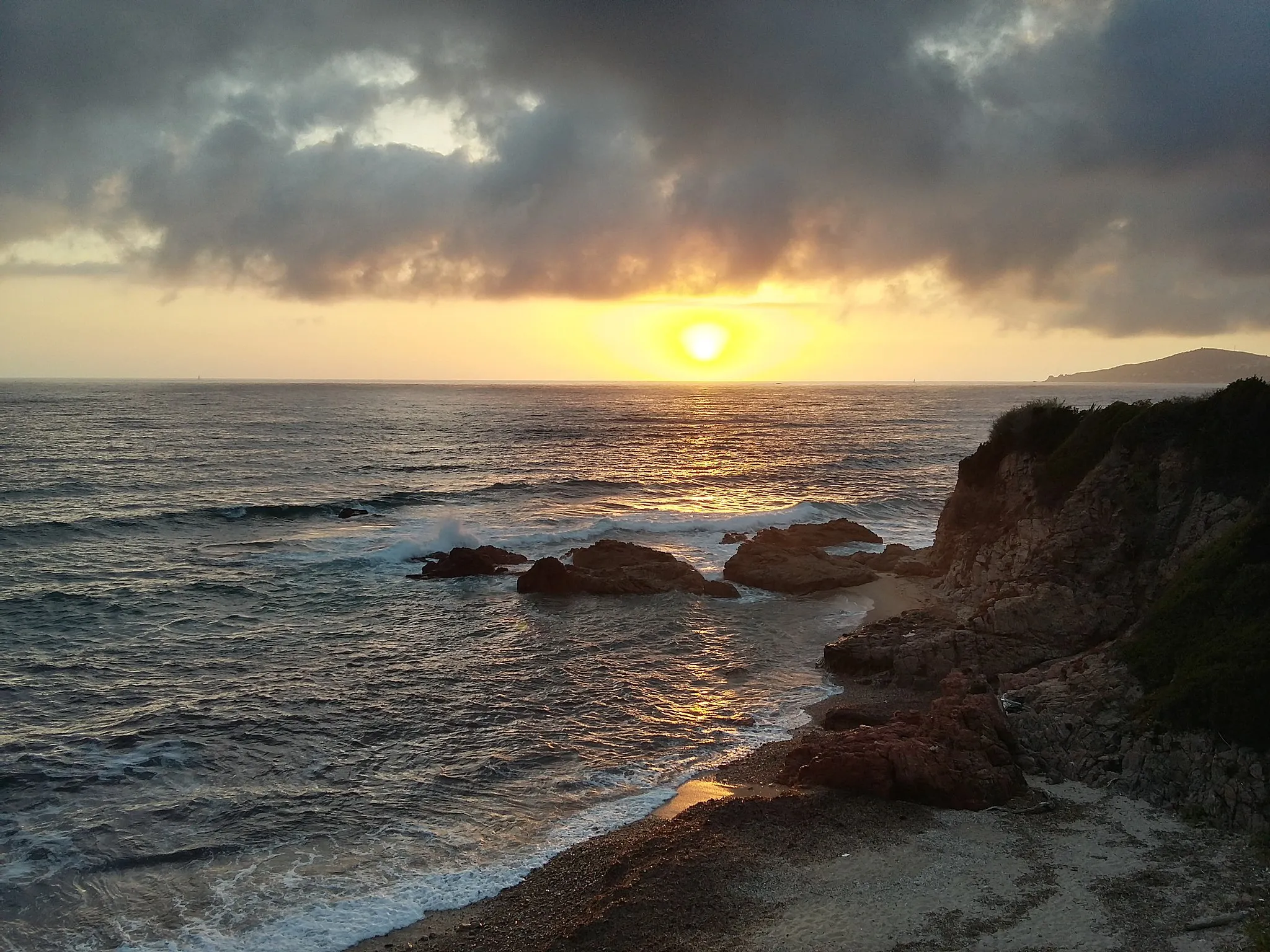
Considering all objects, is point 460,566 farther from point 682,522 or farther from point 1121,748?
point 1121,748

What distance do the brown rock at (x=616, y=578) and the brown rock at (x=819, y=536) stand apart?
5783 mm

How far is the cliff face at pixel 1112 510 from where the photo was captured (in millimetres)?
18625

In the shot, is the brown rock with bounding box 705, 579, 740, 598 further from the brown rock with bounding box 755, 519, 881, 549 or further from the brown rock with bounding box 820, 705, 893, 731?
the brown rock with bounding box 820, 705, 893, 731

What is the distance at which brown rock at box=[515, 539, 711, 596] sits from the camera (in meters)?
31.1

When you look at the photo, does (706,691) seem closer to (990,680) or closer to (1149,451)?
(990,680)

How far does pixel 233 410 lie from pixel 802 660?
141m

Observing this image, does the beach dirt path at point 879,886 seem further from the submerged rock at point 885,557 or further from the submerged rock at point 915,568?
the submerged rock at point 885,557

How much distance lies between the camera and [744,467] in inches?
2921

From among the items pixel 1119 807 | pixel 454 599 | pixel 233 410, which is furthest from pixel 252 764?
pixel 233 410

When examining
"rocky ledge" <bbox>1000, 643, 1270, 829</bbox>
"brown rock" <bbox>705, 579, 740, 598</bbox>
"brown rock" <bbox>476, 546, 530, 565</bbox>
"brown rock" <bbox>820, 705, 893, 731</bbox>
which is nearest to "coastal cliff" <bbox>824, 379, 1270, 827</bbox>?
"rocky ledge" <bbox>1000, 643, 1270, 829</bbox>

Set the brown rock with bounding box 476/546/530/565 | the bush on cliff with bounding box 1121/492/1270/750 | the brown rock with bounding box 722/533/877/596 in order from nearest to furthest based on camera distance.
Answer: the bush on cliff with bounding box 1121/492/1270/750
the brown rock with bounding box 722/533/877/596
the brown rock with bounding box 476/546/530/565

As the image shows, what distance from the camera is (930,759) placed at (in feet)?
46.9

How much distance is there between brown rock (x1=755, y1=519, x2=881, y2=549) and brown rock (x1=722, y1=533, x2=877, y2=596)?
236 centimetres

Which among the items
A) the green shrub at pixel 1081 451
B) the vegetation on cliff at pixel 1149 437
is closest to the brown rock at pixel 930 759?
the vegetation on cliff at pixel 1149 437
